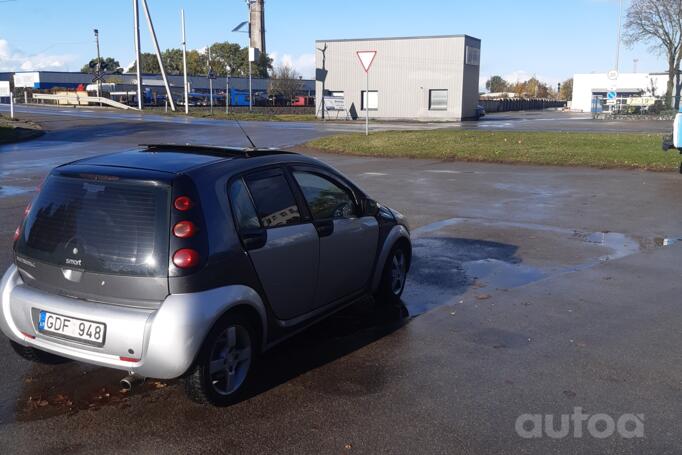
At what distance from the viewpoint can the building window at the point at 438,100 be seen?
54.7 m

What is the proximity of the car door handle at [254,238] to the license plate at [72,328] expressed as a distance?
1.01 meters

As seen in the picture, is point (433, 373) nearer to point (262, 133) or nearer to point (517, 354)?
point (517, 354)

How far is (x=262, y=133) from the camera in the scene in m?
31.2

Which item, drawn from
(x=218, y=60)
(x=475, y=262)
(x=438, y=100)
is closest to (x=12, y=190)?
(x=475, y=262)

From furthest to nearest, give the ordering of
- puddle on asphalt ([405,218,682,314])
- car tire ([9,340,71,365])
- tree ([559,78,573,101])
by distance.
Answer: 1. tree ([559,78,573,101])
2. puddle on asphalt ([405,218,682,314])
3. car tire ([9,340,71,365])

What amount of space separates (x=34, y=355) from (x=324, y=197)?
242 centimetres

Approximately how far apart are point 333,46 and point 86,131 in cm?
2987

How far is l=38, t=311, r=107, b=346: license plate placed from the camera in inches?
157

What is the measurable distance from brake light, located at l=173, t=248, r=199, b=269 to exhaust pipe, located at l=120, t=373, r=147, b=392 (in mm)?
992

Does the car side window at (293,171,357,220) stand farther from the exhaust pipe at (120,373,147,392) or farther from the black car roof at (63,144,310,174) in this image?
the exhaust pipe at (120,373,147,392)

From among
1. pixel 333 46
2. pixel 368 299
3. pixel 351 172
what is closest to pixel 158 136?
pixel 351 172

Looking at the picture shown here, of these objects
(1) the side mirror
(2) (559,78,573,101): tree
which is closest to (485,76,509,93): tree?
(2) (559,78,573,101): tree

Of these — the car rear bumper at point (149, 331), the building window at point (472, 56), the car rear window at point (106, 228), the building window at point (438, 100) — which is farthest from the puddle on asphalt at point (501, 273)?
the building window at point (472, 56)

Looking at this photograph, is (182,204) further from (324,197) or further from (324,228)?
(324,197)
